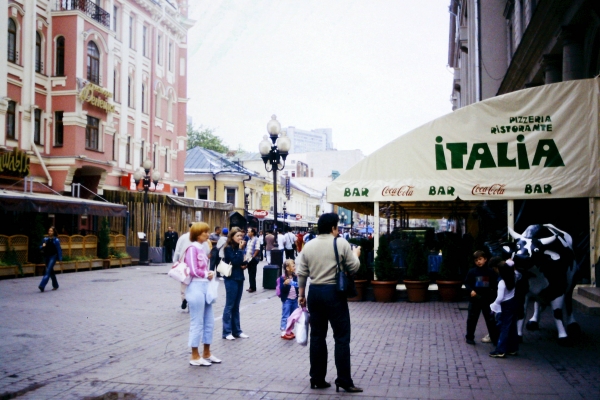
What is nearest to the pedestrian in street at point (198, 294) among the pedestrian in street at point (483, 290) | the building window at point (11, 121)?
the pedestrian in street at point (483, 290)

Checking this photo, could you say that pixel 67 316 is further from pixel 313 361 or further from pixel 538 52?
pixel 538 52

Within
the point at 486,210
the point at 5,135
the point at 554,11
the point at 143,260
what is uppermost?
the point at 554,11

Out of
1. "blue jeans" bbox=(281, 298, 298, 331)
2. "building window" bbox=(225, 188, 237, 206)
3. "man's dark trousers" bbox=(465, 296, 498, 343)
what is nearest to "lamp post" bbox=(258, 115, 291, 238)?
"blue jeans" bbox=(281, 298, 298, 331)

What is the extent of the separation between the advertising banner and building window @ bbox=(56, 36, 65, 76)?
19640 mm

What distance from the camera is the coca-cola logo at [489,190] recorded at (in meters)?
14.2

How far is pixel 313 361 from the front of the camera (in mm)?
6672

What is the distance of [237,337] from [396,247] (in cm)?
850

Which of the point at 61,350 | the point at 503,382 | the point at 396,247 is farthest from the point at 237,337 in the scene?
the point at 396,247

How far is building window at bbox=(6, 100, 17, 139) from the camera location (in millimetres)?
26406

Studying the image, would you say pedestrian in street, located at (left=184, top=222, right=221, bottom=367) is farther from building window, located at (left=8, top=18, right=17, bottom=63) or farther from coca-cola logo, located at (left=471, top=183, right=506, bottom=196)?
building window, located at (left=8, top=18, right=17, bottom=63)

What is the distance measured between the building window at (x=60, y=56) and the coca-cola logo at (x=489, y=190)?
22.4m

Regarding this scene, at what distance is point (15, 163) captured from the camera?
25047 mm

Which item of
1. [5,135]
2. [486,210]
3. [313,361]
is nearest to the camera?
[313,361]

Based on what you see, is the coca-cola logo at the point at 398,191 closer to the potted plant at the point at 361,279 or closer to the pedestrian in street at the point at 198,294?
the potted plant at the point at 361,279
